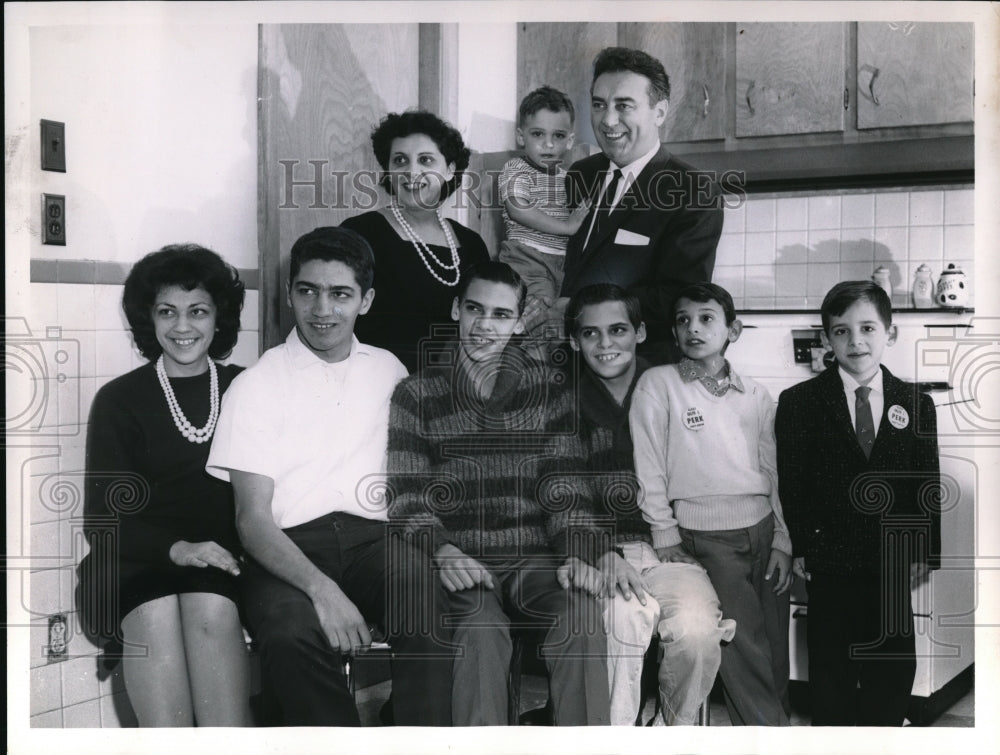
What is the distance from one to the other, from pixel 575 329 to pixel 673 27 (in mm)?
763

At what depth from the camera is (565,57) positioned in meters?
2.27

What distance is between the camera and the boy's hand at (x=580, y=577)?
213 cm

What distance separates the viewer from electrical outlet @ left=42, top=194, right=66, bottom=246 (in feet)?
7.27

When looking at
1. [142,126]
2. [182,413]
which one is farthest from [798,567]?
[142,126]

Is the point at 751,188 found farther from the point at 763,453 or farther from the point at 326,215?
the point at 326,215

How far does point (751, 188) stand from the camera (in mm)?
2398

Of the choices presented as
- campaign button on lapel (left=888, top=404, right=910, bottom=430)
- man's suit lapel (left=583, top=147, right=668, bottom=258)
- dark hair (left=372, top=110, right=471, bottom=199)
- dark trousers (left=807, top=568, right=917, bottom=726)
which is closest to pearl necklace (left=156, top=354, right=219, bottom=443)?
dark hair (left=372, top=110, right=471, bottom=199)

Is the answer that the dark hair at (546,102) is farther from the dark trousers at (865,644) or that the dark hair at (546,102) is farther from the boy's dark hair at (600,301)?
the dark trousers at (865,644)

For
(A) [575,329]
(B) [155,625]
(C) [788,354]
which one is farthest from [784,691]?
(B) [155,625]

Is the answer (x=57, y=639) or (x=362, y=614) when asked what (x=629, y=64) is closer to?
(x=362, y=614)

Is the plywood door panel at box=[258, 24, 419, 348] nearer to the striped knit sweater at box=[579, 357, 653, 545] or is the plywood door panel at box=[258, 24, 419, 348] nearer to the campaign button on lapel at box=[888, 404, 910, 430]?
the striped knit sweater at box=[579, 357, 653, 545]

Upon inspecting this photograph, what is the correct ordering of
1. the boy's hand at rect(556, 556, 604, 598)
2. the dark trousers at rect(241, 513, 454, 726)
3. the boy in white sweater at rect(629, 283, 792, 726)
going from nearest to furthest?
the dark trousers at rect(241, 513, 454, 726), the boy's hand at rect(556, 556, 604, 598), the boy in white sweater at rect(629, 283, 792, 726)

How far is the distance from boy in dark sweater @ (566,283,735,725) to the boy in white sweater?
4 cm

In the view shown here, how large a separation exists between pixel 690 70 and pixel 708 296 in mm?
562
